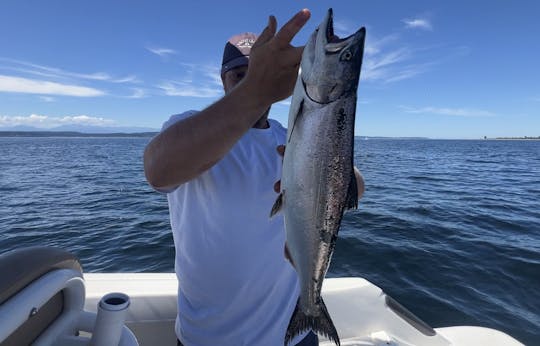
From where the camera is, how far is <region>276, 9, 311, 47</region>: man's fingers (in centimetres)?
147

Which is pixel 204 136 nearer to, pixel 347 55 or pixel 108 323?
pixel 347 55

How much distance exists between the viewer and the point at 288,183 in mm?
1661

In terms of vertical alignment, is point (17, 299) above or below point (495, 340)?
above

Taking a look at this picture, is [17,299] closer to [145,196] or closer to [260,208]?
[260,208]

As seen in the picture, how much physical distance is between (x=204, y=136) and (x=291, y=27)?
1.97ft

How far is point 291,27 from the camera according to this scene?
150 centimetres

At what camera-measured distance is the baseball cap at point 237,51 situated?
2.29 metres

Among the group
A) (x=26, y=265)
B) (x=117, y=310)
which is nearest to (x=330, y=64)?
(x=117, y=310)

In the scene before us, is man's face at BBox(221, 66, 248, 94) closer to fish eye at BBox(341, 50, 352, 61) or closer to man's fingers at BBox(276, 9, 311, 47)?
man's fingers at BBox(276, 9, 311, 47)

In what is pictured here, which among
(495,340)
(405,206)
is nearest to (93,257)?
(495,340)

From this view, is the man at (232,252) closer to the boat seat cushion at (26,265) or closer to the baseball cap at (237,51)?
the baseball cap at (237,51)

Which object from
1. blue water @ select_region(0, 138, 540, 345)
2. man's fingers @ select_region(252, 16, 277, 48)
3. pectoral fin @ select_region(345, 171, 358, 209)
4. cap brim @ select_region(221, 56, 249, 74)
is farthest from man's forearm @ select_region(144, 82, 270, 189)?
blue water @ select_region(0, 138, 540, 345)

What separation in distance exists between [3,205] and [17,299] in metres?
15.8

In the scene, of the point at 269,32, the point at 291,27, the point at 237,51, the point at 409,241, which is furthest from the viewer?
the point at 409,241
